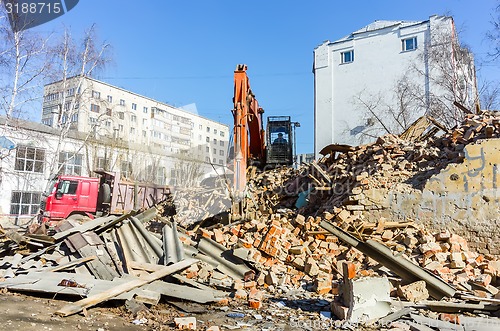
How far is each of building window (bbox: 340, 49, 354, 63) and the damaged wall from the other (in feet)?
71.3

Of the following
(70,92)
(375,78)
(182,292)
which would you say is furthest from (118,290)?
(375,78)

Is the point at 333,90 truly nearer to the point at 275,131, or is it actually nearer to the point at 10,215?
the point at 275,131

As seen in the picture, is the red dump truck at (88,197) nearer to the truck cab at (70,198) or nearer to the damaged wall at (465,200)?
the truck cab at (70,198)

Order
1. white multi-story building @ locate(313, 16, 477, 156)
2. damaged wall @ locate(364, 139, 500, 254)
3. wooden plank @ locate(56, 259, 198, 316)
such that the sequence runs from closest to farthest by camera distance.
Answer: wooden plank @ locate(56, 259, 198, 316), damaged wall @ locate(364, 139, 500, 254), white multi-story building @ locate(313, 16, 477, 156)

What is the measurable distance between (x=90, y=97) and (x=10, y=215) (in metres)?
Result: 7.44

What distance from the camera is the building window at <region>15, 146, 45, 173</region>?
17.9m

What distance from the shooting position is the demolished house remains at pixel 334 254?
4410 millimetres

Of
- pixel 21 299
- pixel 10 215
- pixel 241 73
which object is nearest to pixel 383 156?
pixel 241 73

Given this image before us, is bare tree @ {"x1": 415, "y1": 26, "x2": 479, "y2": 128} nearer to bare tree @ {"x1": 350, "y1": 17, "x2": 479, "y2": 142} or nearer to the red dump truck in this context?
bare tree @ {"x1": 350, "y1": 17, "x2": 479, "y2": 142}

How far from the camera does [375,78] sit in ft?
86.9

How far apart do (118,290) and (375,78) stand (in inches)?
1033

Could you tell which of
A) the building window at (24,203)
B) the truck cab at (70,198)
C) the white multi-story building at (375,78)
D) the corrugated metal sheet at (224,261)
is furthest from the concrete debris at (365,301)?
the white multi-story building at (375,78)

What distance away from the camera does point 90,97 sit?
17688 mm

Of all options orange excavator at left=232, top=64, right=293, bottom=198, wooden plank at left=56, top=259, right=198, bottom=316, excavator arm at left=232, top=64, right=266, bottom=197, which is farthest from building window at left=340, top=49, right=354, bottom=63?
wooden plank at left=56, top=259, right=198, bottom=316
